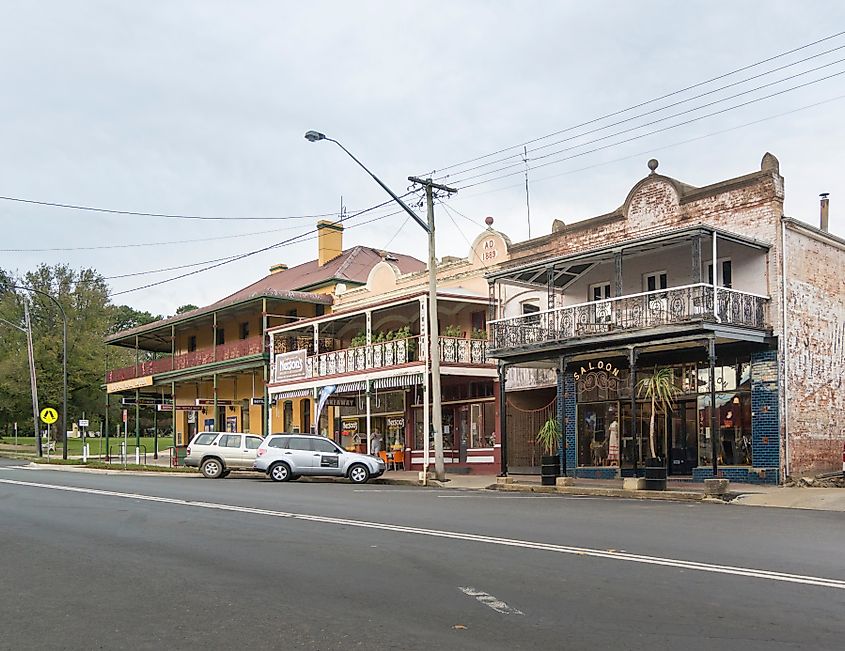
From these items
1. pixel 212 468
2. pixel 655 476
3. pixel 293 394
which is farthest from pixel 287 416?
pixel 655 476

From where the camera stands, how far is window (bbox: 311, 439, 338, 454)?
88.7 feet

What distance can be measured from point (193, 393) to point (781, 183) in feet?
123

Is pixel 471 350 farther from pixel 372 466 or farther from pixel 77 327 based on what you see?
pixel 77 327

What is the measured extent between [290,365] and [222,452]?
7.06m

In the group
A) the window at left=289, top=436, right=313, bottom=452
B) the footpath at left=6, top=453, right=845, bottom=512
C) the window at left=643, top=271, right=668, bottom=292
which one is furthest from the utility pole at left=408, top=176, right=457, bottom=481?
the window at left=643, top=271, right=668, bottom=292

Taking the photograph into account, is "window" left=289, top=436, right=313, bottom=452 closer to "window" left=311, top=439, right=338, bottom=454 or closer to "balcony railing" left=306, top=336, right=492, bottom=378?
"window" left=311, top=439, right=338, bottom=454

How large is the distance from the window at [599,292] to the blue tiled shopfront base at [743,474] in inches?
237

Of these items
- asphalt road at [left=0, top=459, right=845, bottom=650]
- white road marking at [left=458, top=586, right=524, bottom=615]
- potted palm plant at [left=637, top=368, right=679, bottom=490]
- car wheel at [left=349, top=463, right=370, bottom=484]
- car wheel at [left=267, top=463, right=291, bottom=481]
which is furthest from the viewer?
car wheel at [left=267, top=463, right=291, bottom=481]

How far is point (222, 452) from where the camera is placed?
2994 cm

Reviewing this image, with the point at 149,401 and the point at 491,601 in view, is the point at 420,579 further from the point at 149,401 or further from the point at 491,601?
the point at 149,401

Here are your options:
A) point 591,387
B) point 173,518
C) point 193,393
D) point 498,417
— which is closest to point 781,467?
point 591,387

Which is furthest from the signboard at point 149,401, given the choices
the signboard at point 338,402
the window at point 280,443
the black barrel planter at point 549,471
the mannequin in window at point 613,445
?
the black barrel planter at point 549,471

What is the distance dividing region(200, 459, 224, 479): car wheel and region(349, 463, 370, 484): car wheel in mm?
5340

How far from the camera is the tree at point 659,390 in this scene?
2384 centimetres
